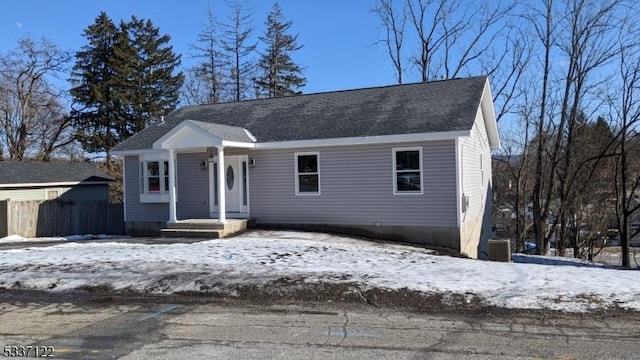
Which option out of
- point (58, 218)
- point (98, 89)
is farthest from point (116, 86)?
point (58, 218)

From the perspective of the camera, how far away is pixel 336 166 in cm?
1568

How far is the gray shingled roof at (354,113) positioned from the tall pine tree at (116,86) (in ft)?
75.6

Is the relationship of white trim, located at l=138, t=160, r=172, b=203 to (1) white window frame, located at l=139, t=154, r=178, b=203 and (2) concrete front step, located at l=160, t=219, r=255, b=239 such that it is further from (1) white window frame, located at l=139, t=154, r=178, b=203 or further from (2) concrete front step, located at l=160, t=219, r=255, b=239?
(2) concrete front step, located at l=160, t=219, r=255, b=239

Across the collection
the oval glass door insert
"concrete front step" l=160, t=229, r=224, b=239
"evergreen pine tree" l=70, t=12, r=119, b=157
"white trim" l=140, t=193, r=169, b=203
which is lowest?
"concrete front step" l=160, t=229, r=224, b=239

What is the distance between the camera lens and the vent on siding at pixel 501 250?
15695mm

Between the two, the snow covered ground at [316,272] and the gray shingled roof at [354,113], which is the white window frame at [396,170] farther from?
the snow covered ground at [316,272]

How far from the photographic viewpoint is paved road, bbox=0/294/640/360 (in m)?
5.14

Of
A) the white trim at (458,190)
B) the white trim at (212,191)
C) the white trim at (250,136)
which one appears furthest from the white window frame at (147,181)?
the white trim at (458,190)

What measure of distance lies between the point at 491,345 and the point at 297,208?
37.0ft

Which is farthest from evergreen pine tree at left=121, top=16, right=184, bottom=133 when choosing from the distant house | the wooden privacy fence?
the wooden privacy fence

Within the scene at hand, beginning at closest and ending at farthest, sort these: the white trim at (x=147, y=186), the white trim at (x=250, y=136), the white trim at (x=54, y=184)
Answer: the white trim at (x=250, y=136), the white trim at (x=147, y=186), the white trim at (x=54, y=184)

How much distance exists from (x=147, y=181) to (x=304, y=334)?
13913 mm

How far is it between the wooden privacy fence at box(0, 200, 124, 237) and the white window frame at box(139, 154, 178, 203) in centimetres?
350

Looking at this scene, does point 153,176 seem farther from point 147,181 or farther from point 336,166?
point 336,166
